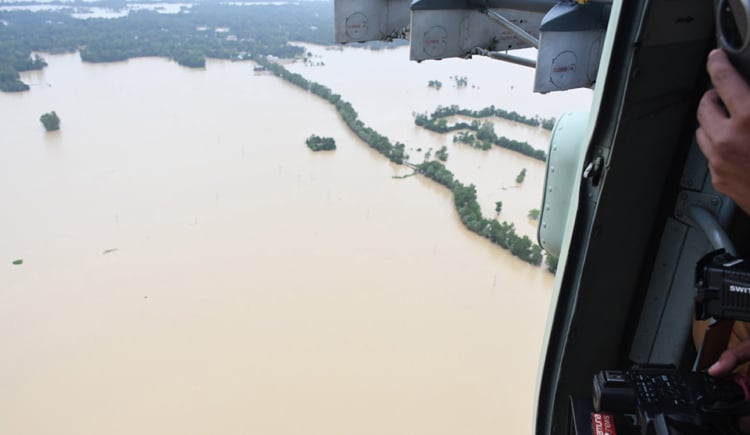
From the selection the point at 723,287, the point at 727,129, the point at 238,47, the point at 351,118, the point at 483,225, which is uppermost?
the point at 727,129

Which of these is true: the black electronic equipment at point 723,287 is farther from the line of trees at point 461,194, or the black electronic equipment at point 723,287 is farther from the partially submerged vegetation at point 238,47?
the line of trees at point 461,194

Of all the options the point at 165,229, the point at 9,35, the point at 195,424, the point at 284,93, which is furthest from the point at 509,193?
the point at 9,35

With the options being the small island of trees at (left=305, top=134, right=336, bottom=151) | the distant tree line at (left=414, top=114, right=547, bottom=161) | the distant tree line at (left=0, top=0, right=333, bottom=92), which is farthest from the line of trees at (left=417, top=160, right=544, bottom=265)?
the distant tree line at (left=0, top=0, right=333, bottom=92)

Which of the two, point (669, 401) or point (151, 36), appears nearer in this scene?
point (669, 401)

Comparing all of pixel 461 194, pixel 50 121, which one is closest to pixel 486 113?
pixel 461 194

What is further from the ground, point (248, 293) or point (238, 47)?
point (238, 47)

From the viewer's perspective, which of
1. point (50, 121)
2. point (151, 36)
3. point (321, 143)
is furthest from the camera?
point (151, 36)

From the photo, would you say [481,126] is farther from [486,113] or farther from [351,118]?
[351,118]
